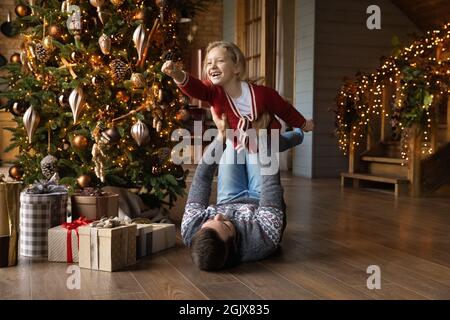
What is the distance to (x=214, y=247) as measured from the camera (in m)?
2.14

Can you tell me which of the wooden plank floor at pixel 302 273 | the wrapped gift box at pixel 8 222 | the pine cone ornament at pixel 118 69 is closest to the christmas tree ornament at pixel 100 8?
the pine cone ornament at pixel 118 69

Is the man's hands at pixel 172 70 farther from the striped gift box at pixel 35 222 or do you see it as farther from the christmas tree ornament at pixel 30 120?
the christmas tree ornament at pixel 30 120

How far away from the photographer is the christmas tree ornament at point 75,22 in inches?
122

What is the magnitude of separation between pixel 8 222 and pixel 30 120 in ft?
3.34

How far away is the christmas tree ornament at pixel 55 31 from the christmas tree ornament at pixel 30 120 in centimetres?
43

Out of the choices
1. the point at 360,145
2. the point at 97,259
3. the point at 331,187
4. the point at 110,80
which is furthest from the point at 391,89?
the point at 97,259

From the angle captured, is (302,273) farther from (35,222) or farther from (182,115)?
(182,115)

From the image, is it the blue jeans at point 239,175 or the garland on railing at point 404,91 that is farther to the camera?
the garland on railing at point 404,91

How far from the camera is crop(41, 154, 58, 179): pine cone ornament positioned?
314 centimetres

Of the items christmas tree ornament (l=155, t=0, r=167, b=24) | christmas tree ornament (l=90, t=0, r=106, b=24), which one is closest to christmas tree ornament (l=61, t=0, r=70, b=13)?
christmas tree ornament (l=90, t=0, r=106, b=24)

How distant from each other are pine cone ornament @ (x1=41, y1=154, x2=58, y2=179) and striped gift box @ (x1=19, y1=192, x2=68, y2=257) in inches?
27.7

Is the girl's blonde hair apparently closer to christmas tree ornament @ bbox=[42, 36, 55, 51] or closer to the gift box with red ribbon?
the gift box with red ribbon

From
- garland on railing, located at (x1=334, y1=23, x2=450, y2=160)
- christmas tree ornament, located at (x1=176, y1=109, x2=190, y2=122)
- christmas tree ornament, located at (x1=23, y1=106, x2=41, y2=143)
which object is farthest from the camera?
garland on railing, located at (x1=334, y1=23, x2=450, y2=160)

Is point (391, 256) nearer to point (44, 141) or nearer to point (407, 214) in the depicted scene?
point (407, 214)
